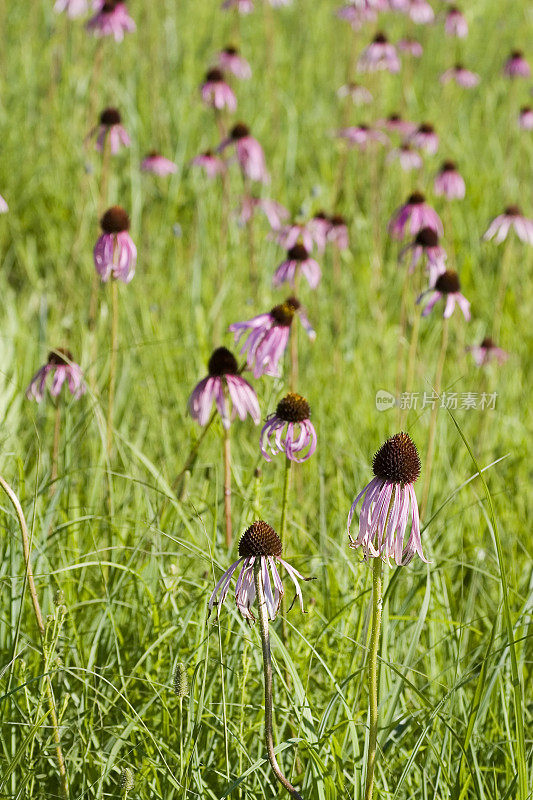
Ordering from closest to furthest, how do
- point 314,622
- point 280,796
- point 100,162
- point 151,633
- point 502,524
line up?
point 280,796
point 151,633
point 314,622
point 502,524
point 100,162

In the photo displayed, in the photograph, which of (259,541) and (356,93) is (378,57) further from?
(259,541)

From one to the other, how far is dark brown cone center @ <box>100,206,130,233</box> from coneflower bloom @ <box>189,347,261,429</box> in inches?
20.7

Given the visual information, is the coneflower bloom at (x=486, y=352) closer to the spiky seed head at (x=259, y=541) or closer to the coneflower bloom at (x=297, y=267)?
the coneflower bloom at (x=297, y=267)

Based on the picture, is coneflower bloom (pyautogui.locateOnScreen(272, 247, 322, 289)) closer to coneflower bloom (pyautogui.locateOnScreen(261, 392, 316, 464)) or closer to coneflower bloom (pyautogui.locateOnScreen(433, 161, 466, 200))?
coneflower bloom (pyautogui.locateOnScreen(433, 161, 466, 200))

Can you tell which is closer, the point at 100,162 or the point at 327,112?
the point at 100,162

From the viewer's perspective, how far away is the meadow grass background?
143 centimetres

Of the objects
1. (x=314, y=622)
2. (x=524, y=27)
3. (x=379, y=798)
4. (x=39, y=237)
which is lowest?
(x=379, y=798)

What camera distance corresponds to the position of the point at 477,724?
1.50 metres

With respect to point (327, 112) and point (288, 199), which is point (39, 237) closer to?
point (288, 199)

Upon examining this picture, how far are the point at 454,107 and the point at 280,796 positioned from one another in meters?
5.69

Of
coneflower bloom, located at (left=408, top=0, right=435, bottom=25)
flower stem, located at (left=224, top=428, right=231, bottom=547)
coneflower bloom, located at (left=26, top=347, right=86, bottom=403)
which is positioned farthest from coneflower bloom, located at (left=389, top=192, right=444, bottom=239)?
coneflower bloom, located at (left=408, top=0, right=435, bottom=25)

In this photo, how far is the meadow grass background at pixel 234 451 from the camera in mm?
1431

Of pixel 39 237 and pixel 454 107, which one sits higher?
pixel 454 107

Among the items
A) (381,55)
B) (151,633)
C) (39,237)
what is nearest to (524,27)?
(381,55)
